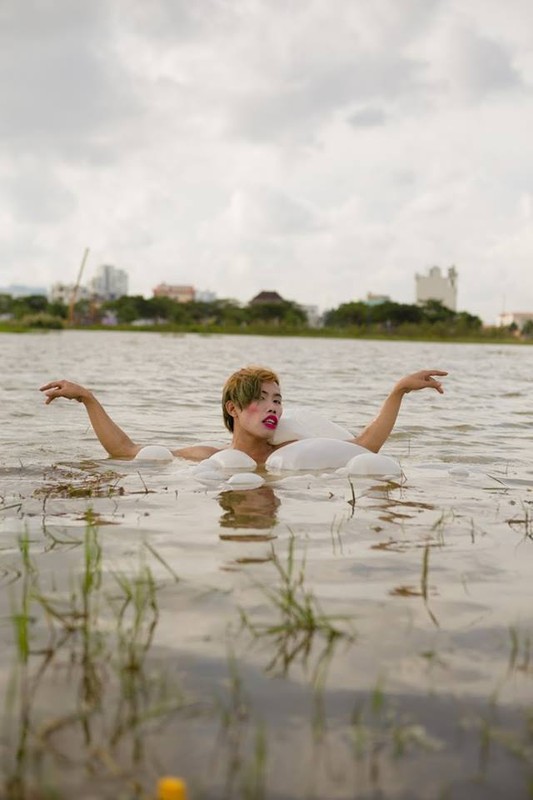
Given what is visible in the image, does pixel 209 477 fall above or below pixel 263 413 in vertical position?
below

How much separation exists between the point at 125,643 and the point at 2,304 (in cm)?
14296

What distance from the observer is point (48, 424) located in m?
10.1

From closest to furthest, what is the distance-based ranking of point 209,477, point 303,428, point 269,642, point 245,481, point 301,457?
point 269,642 < point 245,481 < point 209,477 < point 301,457 < point 303,428

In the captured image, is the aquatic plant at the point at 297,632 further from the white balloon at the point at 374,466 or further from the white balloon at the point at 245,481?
the white balloon at the point at 374,466

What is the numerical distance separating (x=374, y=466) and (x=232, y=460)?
3.62 ft

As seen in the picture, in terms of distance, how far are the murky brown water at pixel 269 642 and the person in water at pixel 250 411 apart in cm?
115

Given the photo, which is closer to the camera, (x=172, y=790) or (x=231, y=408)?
(x=172, y=790)

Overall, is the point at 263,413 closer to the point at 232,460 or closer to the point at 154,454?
the point at 232,460

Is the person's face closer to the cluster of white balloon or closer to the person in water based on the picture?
the person in water

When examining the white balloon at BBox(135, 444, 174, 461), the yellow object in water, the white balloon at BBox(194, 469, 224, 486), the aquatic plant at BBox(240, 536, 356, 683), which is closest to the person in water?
the white balloon at BBox(135, 444, 174, 461)

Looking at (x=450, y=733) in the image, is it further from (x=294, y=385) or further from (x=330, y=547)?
(x=294, y=385)

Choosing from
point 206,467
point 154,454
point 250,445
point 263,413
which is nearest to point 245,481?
point 206,467

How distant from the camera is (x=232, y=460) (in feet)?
21.9

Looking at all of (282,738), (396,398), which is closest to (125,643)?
(282,738)
